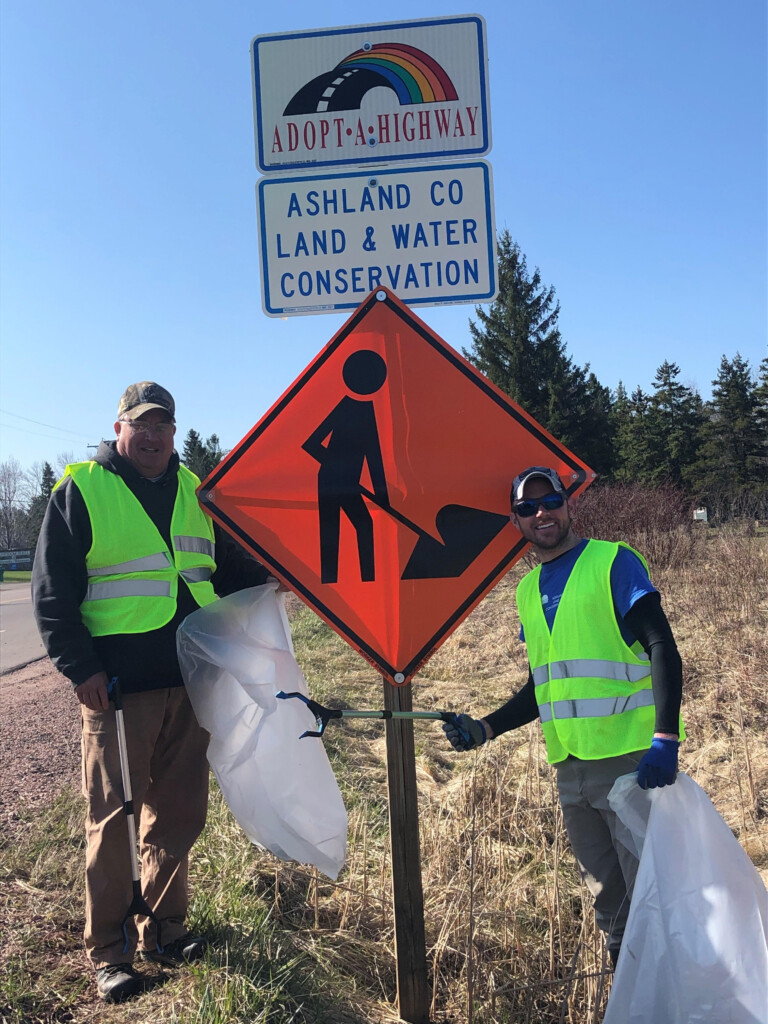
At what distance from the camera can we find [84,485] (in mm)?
2928

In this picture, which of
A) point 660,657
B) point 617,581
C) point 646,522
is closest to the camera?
point 660,657

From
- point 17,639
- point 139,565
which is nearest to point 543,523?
point 139,565

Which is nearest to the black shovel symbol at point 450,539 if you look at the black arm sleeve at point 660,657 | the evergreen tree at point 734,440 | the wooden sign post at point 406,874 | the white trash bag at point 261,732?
the wooden sign post at point 406,874

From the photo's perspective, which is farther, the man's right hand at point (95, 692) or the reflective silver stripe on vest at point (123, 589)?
the reflective silver stripe on vest at point (123, 589)

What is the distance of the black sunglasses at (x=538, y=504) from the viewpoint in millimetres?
2369

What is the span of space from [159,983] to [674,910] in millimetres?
1801

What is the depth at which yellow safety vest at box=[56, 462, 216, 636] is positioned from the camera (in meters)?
2.90

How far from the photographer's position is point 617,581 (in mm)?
2346

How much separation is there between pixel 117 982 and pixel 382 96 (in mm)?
3141

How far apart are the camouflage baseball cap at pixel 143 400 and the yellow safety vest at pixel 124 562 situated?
248 millimetres

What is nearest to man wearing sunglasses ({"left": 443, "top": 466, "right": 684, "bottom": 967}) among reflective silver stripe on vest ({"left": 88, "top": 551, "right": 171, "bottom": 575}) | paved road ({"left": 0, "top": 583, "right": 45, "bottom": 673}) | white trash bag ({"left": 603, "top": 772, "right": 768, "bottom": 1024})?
white trash bag ({"left": 603, "top": 772, "right": 768, "bottom": 1024})

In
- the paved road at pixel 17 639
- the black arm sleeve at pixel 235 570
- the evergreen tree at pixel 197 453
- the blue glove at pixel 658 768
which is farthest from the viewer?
the evergreen tree at pixel 197 453

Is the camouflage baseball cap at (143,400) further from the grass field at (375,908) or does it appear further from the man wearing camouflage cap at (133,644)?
the grass field at (375,908)

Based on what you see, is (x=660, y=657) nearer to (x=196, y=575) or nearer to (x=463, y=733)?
(x=463, y=733)
